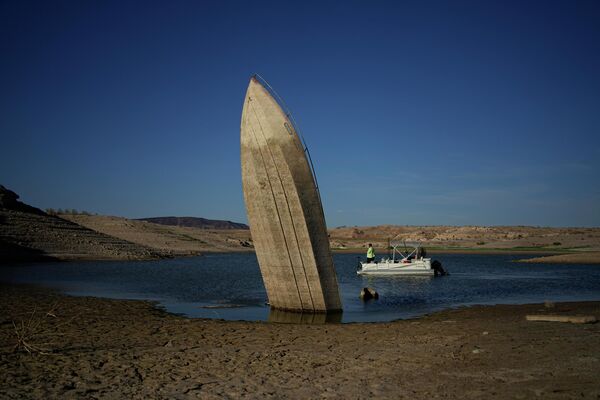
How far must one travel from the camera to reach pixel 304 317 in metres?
16.0

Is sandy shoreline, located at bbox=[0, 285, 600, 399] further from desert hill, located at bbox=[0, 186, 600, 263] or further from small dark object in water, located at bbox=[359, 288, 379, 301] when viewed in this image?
desert hill, located at bbox=[0, 186, 600, 263]

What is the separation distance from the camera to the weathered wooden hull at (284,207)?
15.5 metres

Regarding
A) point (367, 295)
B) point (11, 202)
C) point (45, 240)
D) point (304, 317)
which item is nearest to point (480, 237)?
point (45, 240)

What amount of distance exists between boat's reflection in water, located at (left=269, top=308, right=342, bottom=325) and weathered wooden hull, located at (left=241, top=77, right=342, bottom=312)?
203 mm

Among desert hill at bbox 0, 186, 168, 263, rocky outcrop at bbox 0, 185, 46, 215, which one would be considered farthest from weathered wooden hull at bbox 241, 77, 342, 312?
rocky outcrop at bbox 0, 185, 46, 215

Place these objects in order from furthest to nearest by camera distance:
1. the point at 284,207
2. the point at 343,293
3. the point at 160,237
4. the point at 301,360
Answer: the point at 160,237 → the point at 343,293 → the point at 284,207 → the point at 301,360

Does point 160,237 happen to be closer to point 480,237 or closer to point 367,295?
point 367,295

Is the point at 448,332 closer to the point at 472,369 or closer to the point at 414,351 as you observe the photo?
the point at 414,351

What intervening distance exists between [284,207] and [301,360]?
720cm

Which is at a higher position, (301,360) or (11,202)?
(11,202)

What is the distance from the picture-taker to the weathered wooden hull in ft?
51.0

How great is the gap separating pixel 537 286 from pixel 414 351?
21.0 meters

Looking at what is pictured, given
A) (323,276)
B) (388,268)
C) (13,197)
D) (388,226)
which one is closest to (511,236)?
(388,226)

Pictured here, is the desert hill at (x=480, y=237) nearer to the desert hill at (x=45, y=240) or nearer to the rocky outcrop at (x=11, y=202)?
the desert hill at (x=45, y=240)
